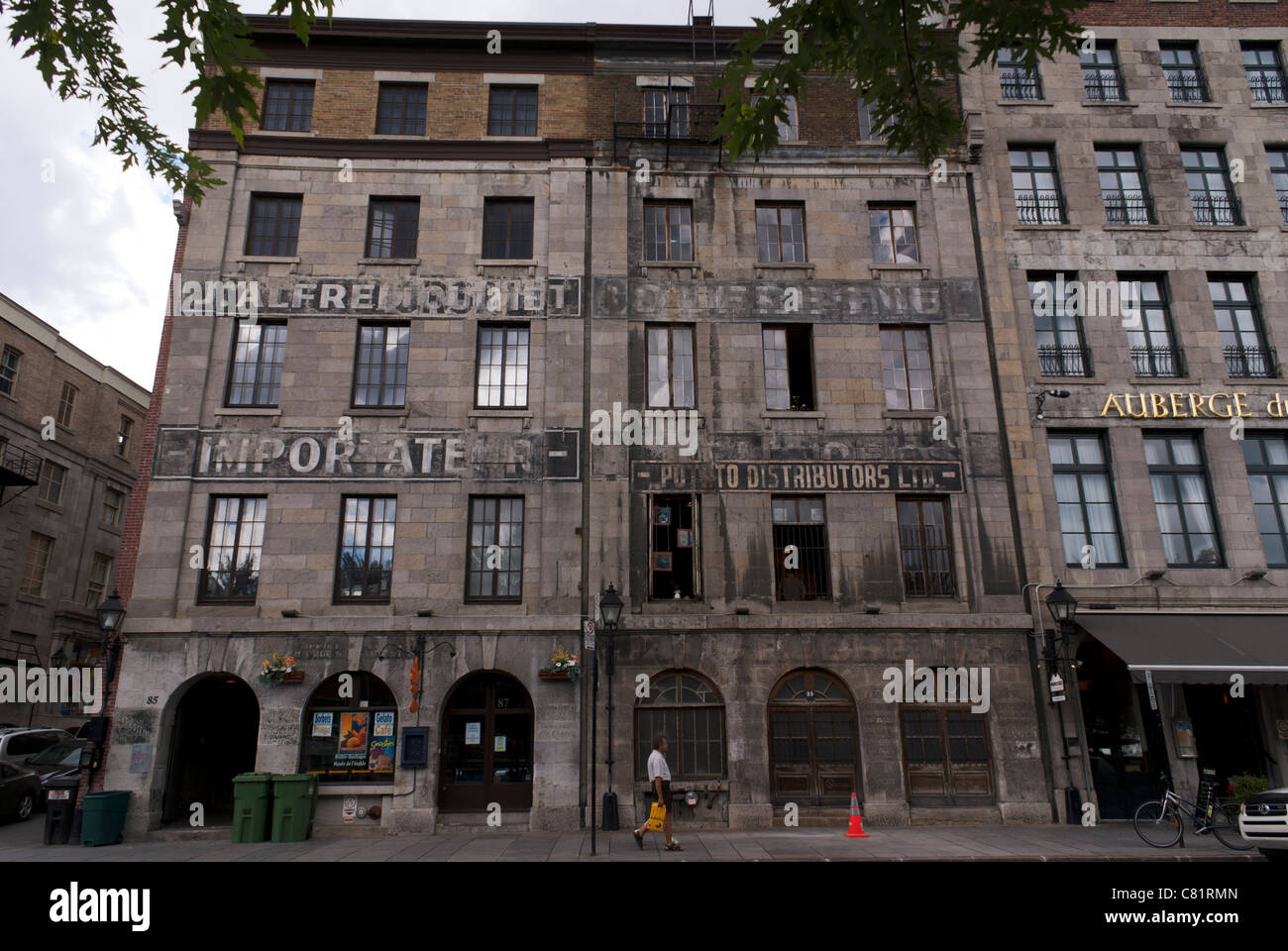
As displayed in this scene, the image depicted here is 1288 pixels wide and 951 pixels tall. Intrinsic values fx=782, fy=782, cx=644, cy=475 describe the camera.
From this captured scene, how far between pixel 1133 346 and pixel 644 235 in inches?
534

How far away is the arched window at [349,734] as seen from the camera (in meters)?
17.7

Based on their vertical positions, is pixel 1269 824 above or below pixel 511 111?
below

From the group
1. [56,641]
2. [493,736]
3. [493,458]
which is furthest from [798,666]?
[56,641]

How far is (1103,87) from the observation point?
2297 cm

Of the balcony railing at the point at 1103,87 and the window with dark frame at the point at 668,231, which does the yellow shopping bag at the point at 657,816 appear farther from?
the balcony railing at the point at 1103,87

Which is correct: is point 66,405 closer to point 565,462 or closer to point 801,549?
point 565,462

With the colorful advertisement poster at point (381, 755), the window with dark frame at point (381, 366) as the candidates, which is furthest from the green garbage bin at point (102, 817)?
A: the window with dark frame at point (381, 366)

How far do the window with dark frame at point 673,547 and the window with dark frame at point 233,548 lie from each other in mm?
9550

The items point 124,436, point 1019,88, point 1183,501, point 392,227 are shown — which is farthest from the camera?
point 124,436

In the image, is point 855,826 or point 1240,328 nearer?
point 855,826

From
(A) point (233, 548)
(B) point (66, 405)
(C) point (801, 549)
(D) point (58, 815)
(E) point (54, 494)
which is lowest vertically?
(D) point (58, 815)

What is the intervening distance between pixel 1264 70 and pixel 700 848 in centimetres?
2703

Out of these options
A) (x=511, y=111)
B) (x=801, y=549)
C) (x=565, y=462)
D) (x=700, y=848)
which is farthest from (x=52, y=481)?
(x=700, y=848)

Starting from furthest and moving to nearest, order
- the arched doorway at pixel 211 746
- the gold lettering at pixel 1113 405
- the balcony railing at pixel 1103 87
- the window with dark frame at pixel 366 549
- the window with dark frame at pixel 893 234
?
the balcony railing at pixel 1103 87, the window with dark frame at pixel 893 234, the gold lettering at pixel 1113 405, the window with dark frame at pixel 366 549, the arched doorway at pixel 211 746
